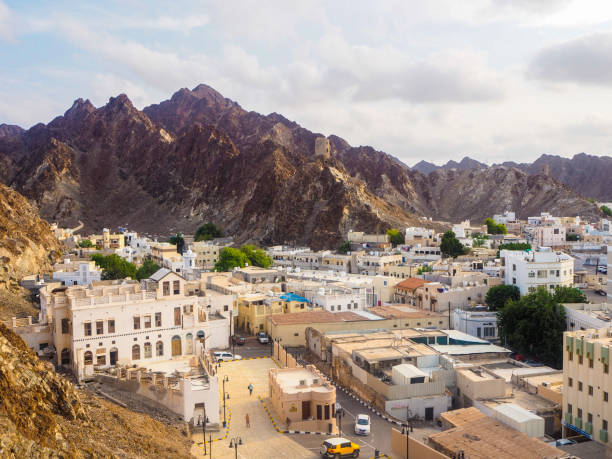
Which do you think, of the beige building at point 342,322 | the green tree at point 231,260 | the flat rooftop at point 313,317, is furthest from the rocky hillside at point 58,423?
the green tree at point 231,260

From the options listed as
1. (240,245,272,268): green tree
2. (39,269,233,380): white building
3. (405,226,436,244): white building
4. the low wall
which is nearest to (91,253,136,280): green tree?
(240,245,272,268): green tree

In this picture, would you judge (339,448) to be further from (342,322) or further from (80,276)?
(80,276)

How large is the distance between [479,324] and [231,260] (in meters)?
42.3

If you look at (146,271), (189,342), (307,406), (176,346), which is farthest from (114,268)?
(307,406)

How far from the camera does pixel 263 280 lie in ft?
214

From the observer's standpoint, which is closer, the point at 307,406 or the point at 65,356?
the point at 307,406

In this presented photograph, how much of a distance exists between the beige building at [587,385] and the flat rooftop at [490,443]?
4.90 meters

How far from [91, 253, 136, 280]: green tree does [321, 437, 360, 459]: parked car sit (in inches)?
1847

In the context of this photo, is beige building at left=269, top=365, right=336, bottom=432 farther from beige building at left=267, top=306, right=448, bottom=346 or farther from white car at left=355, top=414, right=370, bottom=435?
beige building at left=267, top=306, right=448, bottom=346

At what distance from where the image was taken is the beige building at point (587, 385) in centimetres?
2662

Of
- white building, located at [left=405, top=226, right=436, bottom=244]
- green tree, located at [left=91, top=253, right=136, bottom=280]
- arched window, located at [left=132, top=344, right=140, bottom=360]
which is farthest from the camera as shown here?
white building, located at [left=405, top=226, right=436, bottom=244]

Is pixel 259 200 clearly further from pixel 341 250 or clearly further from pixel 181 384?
pixel 181 384

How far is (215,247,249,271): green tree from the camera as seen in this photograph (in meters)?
79.5

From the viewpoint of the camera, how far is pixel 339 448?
24688mm
